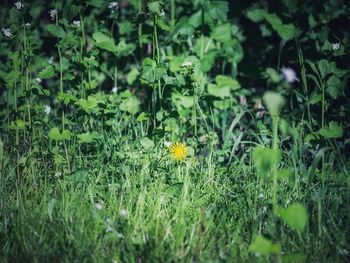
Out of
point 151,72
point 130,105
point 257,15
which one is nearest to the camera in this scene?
point 151,72

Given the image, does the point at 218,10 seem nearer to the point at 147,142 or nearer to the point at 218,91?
the point at 218,91

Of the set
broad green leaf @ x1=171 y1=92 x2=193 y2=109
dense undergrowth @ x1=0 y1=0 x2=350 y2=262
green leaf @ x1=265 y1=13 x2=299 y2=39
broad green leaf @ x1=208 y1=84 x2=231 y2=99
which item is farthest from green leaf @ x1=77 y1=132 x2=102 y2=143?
green leaf @ x1=265 y1=13 x2=299 y2=39

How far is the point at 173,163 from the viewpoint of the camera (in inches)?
93.0

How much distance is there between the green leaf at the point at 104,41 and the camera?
2590mm

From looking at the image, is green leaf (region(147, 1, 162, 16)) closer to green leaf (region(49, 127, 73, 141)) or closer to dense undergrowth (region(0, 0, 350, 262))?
dense undergrowth (region(0, 0, 350, 262))

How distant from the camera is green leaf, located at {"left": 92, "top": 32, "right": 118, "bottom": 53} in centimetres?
259

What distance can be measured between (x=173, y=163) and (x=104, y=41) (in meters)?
0.89

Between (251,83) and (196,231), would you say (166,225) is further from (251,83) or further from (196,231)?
(251,83)

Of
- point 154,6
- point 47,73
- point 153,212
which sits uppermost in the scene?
point 154,6

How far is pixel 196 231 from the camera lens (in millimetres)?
1816

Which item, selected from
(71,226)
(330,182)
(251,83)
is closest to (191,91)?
(330,182)

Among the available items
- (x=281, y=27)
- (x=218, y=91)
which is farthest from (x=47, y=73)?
(x=281, y=27)

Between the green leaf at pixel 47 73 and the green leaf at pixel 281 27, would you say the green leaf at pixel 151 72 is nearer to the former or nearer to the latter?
the green leaf at pixel 47 73

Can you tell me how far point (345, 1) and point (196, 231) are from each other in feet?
7.97
